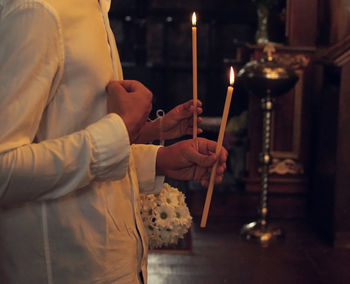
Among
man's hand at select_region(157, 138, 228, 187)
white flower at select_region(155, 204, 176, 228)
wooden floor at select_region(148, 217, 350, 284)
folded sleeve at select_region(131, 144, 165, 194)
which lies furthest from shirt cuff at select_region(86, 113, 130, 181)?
wooden floor at select_region(148, 217, 350, 284)

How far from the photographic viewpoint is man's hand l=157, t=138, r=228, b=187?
1.13m

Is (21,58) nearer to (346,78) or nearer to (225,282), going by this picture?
(225,282)

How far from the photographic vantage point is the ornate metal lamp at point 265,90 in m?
4.21

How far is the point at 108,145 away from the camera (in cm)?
104

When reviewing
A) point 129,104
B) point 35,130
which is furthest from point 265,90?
point 35,130

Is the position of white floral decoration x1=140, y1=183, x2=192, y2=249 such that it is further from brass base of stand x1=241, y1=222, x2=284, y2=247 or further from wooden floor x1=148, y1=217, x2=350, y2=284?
brass base of stand x1=241, y1=222, x2=284, y2=247

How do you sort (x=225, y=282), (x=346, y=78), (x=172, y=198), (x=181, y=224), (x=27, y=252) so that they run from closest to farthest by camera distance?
(x=27, y=252) < (x=172, y=198) < (x=181, y=224) < (x=225, y=282) < (x=346, y=78)

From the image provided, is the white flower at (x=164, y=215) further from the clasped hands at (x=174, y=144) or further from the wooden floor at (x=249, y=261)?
the wooden floor at (x=249, y=261)

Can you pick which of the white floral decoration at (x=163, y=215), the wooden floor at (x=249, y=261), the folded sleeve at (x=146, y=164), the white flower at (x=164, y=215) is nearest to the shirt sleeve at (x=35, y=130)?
the folded sleeve at (x=146, y=164)

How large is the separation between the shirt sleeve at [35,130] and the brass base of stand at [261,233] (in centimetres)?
334

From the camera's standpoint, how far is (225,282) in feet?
11.1

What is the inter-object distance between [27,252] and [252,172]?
3920 millimetres

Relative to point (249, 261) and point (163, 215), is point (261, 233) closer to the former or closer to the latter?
point (249, 261)

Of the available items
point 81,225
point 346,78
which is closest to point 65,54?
point 81,225
